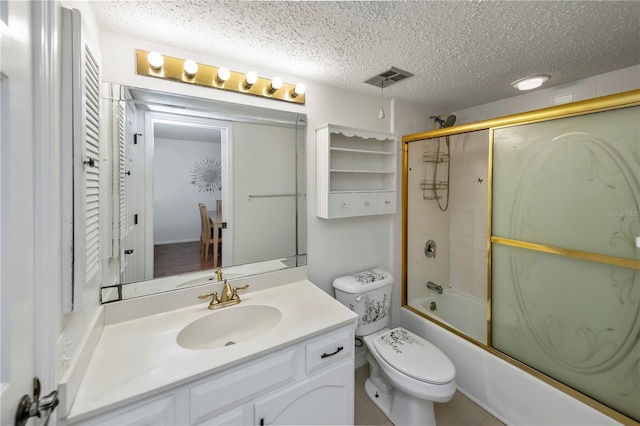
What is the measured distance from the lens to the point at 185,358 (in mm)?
1006

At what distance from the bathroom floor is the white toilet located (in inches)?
2.3

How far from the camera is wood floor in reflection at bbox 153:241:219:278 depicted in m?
1.38

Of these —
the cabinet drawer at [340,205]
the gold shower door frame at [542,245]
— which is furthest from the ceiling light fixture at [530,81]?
the cabinet drawer at [340,205]

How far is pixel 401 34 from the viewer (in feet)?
4.24

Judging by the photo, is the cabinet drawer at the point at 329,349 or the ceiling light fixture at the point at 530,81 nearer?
the cabinet drawer at the point at 329,349

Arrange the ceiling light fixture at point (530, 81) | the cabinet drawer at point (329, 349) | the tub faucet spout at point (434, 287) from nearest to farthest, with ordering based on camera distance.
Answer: the cabinet drawer at point (329, 349), the ceiling light fixture at point (530, 81), the tub faucet spout at point (434, 287)

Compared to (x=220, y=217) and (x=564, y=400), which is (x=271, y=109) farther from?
(x=564, y=400)

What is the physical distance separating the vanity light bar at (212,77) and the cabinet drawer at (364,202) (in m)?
0.78

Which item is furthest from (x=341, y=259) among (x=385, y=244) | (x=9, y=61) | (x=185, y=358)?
(x=9, y=61)

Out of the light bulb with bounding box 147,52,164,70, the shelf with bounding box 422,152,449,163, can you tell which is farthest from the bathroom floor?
the light bulb with bounding box 147,52,164,70

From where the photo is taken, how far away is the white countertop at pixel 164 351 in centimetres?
84

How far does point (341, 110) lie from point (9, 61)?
5.62 ft

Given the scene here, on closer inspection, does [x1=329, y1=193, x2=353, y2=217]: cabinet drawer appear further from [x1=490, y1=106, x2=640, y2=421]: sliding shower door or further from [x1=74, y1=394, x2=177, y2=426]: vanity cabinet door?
[x1=74, y1=394, x2=177, y2=426]: vanity cabinet door

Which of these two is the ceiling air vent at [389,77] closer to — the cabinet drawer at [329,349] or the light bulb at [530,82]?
the light bulb at [530,82]
